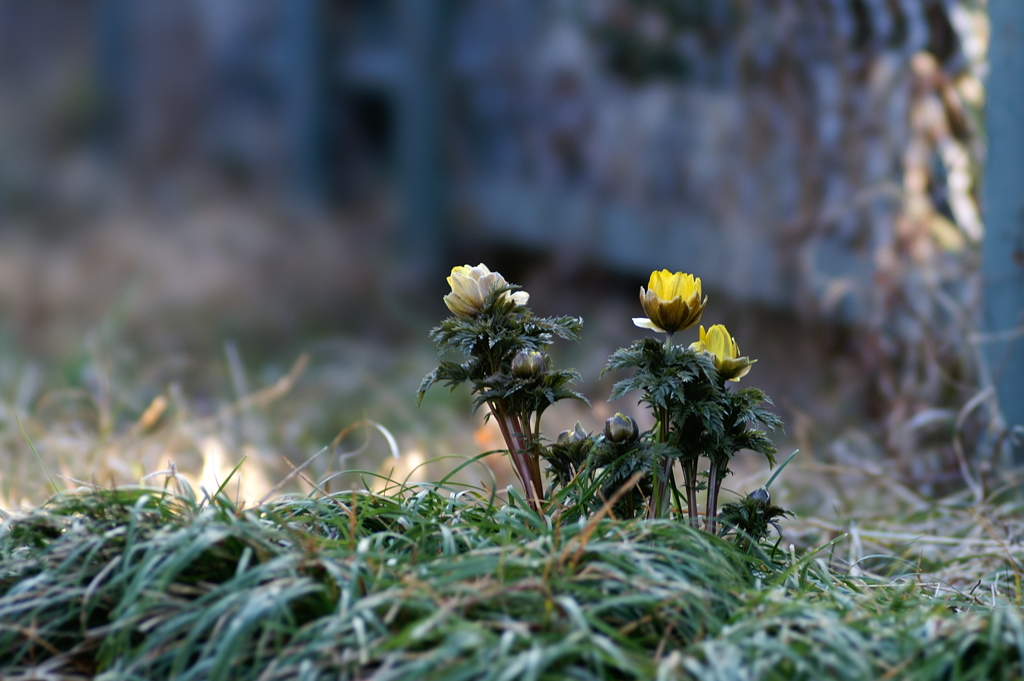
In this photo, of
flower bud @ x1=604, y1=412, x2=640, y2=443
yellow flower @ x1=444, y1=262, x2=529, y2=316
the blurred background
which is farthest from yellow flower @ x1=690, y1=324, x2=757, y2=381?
the blurred background

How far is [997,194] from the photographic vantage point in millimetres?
2408

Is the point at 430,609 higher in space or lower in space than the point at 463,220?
lower

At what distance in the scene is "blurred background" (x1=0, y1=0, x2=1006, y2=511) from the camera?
2.74m

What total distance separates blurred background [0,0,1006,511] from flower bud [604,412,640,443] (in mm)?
542

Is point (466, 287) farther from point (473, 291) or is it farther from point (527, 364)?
point (527, 364)

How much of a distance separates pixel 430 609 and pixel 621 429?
0.35 meters

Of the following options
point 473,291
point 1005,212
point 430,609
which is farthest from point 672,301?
point 1005,212

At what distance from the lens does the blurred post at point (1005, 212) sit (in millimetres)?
2336

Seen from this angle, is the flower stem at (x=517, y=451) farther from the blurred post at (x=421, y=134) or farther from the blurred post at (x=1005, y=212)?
the blurred post at (x=421, y=134)

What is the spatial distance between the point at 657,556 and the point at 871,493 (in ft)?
4.43

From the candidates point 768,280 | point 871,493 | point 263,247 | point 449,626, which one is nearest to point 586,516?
point 449,626

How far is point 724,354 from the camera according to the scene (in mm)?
1340

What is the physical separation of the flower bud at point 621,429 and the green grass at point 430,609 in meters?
0.11

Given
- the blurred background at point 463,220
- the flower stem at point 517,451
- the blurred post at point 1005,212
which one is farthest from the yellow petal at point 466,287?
the blurred post at point 1005,212
